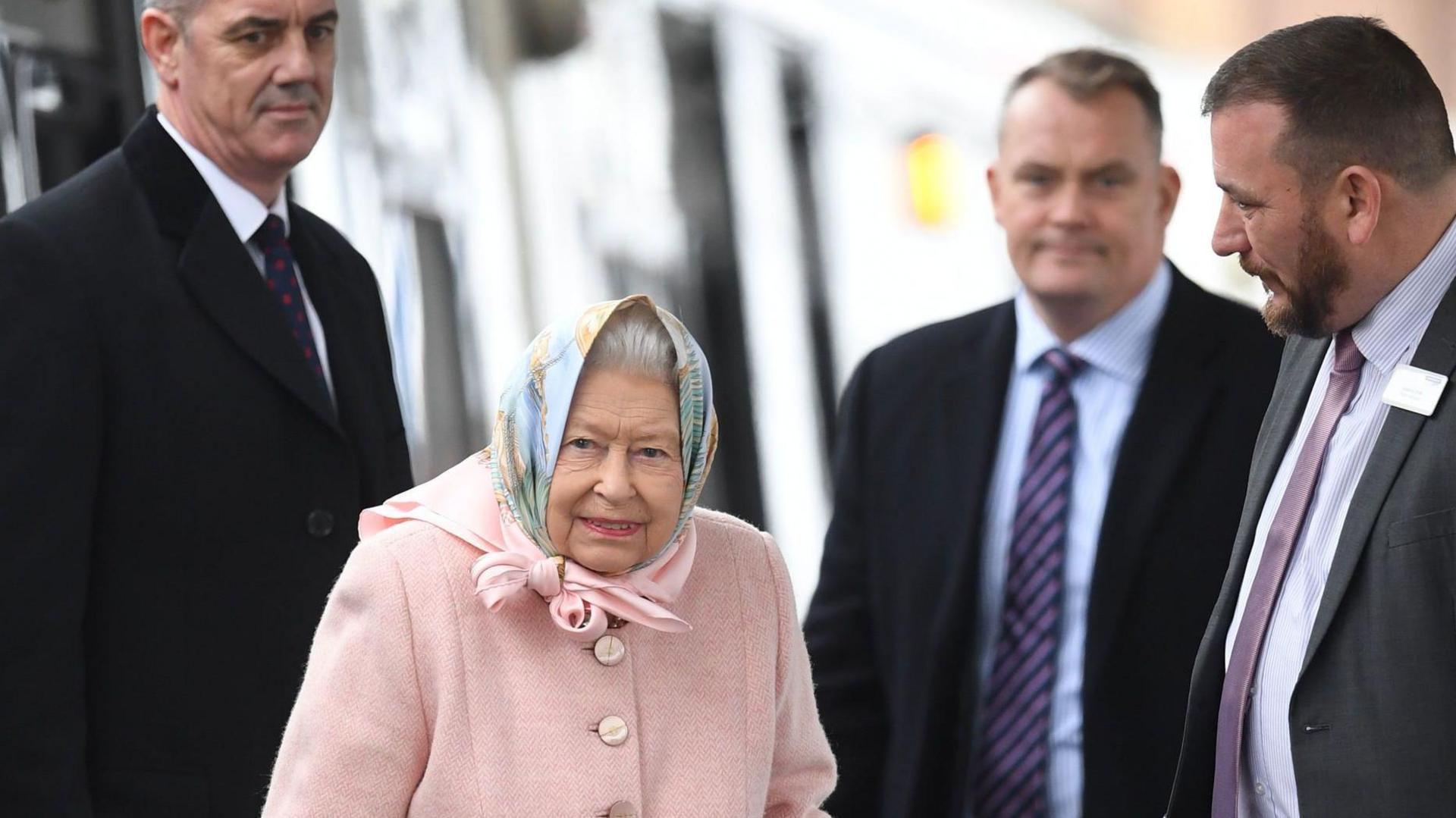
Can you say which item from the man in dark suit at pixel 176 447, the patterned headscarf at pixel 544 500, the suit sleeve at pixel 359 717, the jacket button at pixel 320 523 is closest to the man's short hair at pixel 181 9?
the man in dark suit at pixel 176 447

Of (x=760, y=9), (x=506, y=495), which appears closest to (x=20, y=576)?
(x=506, y=495)

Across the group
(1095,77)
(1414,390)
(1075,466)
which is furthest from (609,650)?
(1095,77)

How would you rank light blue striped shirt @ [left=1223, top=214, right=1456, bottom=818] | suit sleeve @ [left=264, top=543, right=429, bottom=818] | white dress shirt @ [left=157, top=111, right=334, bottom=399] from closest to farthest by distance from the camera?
suit sleeve @ [left=264, top=543, right=429, bottom=818] → light blue striped shirt @ [left=1223, top=214, right=1456, bottom=818] → white dress shirt @ [left=157, top=111, right=334, bottom=399]

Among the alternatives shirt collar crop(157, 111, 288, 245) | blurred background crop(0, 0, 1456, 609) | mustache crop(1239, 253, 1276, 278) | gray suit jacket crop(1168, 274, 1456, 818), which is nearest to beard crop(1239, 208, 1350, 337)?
mustache crop(1239, 253, 1276, 278)

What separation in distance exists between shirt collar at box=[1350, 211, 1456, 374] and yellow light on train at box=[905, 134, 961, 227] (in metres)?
3.10

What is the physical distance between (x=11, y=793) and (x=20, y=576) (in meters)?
0.28

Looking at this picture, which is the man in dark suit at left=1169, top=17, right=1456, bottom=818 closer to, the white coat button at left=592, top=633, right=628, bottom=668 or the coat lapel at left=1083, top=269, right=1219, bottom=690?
the coat lapel at left=1083, top=269, right=1219, bottom=690

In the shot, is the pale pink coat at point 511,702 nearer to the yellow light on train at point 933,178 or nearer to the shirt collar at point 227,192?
the shirt collar at point 227,192

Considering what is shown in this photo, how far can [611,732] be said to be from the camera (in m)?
2.22

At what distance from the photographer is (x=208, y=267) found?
2.81 m

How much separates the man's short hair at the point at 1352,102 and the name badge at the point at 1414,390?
0.27m

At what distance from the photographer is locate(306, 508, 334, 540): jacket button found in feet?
9.20

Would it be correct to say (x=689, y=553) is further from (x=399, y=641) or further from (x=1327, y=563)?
(x=1327, y=563)

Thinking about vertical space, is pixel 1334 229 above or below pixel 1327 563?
above
